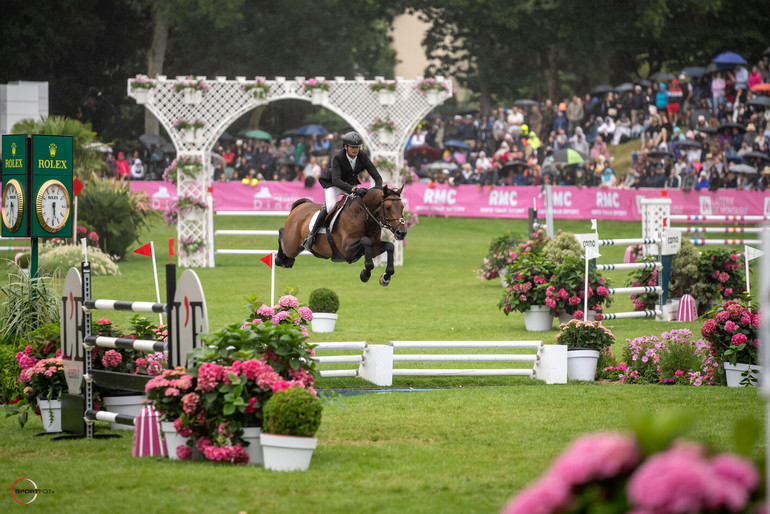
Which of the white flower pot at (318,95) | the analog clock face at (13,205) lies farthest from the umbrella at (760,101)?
the analog clock face at (13,205)

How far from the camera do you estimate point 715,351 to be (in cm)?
1045

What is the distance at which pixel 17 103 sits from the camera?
31.9 metres

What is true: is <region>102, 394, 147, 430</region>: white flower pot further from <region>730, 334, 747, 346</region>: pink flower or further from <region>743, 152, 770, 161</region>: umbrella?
<region>743, 152, 770, 161</region>: umbrella

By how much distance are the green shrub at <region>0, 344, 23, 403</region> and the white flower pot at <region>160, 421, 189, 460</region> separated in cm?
256

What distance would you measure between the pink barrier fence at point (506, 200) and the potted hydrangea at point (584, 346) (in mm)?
16068

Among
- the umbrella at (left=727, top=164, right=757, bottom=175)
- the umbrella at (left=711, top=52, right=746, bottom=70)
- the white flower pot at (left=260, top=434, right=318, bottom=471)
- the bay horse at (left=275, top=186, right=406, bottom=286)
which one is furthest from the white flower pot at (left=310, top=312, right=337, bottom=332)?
the umbrella at (left=711, top=52, right=746, bottom=70)

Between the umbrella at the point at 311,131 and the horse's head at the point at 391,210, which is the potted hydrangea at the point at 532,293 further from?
the umbrella at the point at 311,131

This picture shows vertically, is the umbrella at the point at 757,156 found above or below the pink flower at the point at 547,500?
above

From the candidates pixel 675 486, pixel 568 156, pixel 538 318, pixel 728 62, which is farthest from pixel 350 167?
pixel 728 62

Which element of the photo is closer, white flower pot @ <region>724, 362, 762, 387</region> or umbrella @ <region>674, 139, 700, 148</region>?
white flower pot @ <region>724, 362, 762, 387</region>

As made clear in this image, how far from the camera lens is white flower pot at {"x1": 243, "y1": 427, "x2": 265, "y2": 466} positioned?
6492 millimetres

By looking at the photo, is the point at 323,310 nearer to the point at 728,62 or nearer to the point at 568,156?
the point at 568,156

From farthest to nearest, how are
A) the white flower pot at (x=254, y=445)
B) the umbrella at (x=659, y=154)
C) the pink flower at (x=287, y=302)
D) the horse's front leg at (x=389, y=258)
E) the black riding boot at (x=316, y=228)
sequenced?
the umbrella at (x=659, y=154)
the black riding boot at (x=316, y=228)
the horse's front leg at (x=389, y=258)
the pink flower at (x=287, y=302)
the white flower pot at (x=254, y=445)

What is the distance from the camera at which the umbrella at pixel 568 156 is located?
29875 mm
